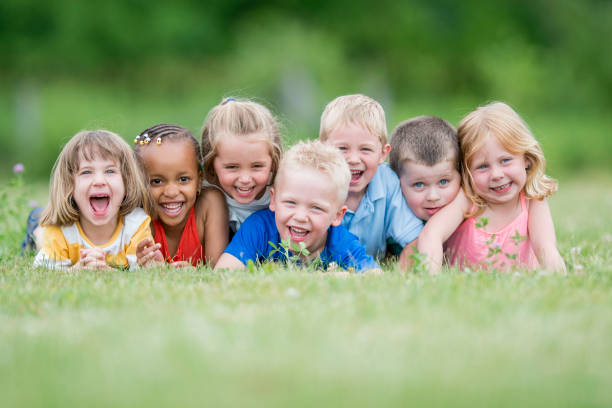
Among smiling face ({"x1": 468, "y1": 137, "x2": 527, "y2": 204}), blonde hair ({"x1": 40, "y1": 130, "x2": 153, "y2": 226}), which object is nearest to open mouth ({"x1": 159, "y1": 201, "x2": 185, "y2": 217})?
blonde hair ({"x1": 40, "y1": 130, "x2": 153, "y2": 226})

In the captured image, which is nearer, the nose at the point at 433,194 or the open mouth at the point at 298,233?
the open mouth at the point at 298,233

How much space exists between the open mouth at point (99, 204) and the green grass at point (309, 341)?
31.7 inches

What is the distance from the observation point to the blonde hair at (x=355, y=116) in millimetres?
4945

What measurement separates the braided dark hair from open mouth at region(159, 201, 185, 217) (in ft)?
1.28

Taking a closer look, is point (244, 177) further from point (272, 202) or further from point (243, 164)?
point (272, 202)

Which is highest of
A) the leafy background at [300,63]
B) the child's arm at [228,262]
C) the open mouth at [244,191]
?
the leafy background at [300,63]

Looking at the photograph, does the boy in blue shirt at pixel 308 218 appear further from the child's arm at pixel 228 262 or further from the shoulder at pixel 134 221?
the shoulder at pixel 134 221

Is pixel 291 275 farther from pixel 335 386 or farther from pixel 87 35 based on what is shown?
pixel 87 35

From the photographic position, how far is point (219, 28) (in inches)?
849

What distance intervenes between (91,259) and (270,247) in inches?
51.0

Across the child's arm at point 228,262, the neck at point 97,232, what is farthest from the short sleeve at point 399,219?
the neck at point 97,232

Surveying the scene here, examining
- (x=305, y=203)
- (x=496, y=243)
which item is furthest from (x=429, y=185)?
(x=305, y=203)

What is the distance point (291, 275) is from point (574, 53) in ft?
72.6

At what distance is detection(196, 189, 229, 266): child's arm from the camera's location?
5137 mm
